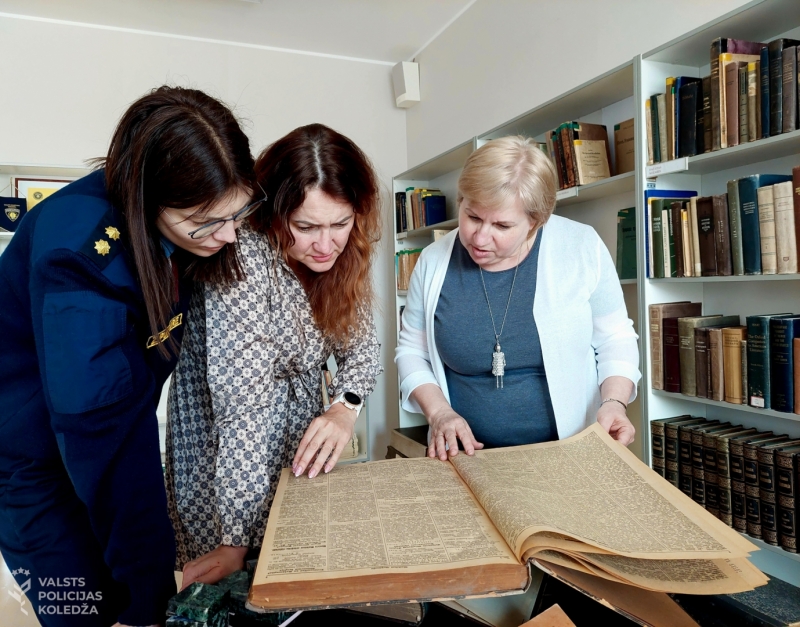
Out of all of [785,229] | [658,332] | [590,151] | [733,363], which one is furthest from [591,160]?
[733,363]

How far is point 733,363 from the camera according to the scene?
1.75 metres

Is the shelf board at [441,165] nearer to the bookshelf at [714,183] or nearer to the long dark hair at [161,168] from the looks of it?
the bookshelf at [714,183]

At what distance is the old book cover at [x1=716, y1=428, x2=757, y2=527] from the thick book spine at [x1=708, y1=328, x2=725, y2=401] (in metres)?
0.14

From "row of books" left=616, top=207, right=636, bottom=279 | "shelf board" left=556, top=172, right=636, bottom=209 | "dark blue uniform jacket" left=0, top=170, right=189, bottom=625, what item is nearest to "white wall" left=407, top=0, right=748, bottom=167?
"shelf board" left=556, top=172, right=636, bottom=209

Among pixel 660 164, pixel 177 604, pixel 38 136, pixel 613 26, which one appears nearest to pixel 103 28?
pixel 38 136

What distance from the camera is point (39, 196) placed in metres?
3.29

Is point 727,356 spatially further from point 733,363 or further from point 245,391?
point 245,391

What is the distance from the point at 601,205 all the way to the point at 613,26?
77 cm

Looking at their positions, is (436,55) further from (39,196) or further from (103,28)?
(39,196)

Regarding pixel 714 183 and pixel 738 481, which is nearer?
pixel 738 481

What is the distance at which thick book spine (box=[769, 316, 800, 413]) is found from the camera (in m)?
1.59

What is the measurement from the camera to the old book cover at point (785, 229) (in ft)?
5.14

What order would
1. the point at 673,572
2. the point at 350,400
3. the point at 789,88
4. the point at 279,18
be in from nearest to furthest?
the point at 673,572, the point at 350,400, the point at 789,88, the point at 279,18

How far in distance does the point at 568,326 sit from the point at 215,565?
80 cm
